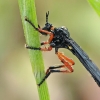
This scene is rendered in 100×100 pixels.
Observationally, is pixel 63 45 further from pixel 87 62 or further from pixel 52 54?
pixel 52 54

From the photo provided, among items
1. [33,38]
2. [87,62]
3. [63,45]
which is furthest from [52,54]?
[33,38]

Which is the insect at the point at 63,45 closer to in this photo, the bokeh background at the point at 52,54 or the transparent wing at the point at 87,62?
the transparent wing at the point at 87,62

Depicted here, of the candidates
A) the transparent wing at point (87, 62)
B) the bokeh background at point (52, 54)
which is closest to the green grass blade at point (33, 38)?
the transparent wing at point (87, 62)

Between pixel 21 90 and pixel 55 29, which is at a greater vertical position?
pixel 21 90

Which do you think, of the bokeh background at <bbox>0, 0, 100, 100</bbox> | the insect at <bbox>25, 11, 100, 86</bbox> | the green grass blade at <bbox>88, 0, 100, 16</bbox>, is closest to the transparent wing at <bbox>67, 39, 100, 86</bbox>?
Result: the insect at <bbox>25, 11, 100, 86</bbox>

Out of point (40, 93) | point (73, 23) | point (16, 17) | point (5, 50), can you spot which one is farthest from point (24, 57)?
point (40, 93)

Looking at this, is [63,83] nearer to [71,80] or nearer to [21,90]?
[71,80]
